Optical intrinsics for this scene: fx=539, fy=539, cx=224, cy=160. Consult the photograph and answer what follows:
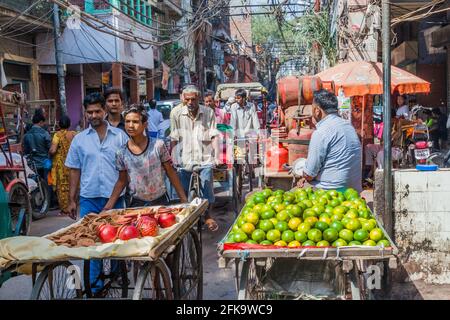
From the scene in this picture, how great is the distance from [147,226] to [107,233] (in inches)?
10.3

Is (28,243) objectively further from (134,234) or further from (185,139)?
(185,139)

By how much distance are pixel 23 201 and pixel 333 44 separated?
1316 centimetres

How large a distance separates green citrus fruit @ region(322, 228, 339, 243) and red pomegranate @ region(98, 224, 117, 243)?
137cm

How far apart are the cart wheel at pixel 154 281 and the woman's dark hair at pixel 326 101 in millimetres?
2188

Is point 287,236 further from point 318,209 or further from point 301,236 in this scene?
point 318,209

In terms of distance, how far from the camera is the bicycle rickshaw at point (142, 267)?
3027 millimetres

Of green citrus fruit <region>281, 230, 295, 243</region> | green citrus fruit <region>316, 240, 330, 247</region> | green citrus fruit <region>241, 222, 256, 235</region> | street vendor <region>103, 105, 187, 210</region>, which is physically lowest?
green citrus fruit <region>316, 240, 330, 247</region>

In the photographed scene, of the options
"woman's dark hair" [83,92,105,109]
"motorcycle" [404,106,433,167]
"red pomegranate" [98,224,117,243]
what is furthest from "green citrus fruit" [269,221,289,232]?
"motorcycle" [404,106,433,167]

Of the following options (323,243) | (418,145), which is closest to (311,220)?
(323,243)

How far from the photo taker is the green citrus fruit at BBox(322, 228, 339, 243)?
3.48 metres

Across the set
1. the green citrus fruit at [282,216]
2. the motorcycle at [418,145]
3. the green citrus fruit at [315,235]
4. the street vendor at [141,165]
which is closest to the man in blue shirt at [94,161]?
the street vendor at [141,165]

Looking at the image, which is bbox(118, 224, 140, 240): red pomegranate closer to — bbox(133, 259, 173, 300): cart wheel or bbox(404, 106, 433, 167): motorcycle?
bbox(133, 259, 173, 300): cart wheel

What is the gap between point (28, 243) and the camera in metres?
3.09
